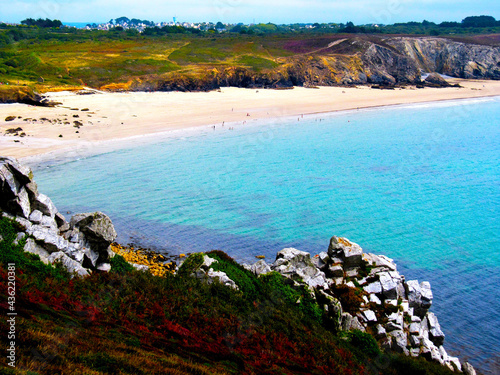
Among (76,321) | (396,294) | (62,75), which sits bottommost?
(396,294)

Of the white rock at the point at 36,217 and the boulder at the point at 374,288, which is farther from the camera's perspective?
the white rock at the point at 36,217

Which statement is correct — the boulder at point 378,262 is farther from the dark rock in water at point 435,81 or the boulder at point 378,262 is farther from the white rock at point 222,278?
the dark rock in water at point 435,81

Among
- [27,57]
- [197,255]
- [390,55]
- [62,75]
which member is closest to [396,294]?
[197,255]

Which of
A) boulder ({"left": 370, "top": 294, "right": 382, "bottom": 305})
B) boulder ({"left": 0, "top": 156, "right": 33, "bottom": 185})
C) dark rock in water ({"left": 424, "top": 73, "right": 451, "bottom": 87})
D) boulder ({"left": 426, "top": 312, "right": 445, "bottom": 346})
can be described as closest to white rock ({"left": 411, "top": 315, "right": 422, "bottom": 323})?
boulder ({"left": 426, "top": 312, "right": 445, "bottom": 346})

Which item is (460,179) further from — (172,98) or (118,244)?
(172,98)

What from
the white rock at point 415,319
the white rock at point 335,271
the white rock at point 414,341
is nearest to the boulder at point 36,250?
the white rock at point 335,271

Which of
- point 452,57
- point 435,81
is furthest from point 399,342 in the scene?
point 452,57
